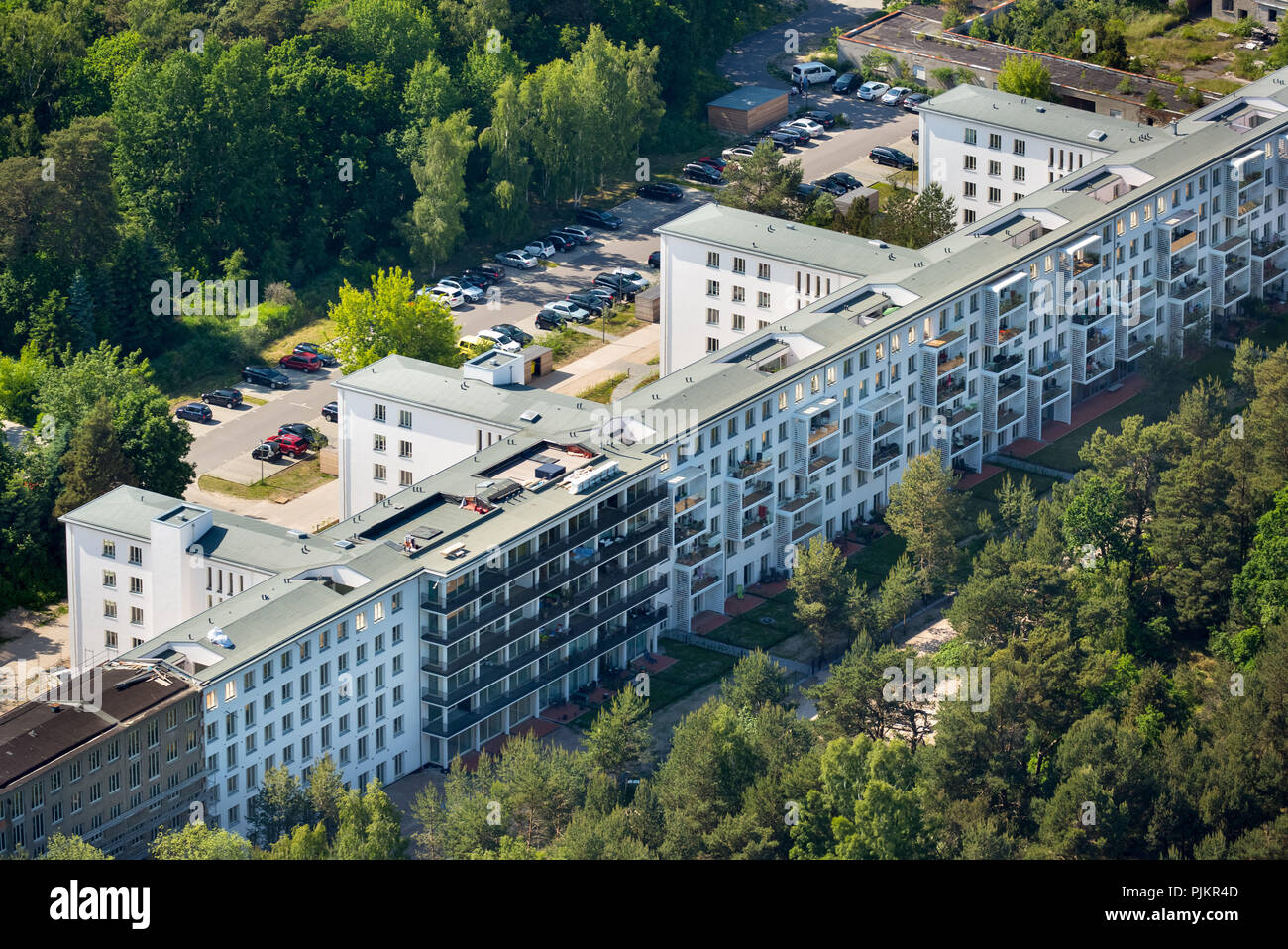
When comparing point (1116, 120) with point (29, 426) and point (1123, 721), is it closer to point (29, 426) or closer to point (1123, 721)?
point (1123, 721)

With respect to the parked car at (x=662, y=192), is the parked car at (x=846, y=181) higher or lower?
higher

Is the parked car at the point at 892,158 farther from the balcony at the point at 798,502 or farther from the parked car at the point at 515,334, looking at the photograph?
the balcony at the point at 798,502

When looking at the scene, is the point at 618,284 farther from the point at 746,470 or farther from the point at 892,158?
the point at 746,470

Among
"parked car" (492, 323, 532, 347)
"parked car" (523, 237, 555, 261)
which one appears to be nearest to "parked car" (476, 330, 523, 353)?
"parked car" (492, 323, 532, 347)

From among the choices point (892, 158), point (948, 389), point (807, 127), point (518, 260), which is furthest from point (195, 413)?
point (807, 127)

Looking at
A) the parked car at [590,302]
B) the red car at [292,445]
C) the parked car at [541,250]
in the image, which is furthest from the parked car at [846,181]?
the red car at [292,445]

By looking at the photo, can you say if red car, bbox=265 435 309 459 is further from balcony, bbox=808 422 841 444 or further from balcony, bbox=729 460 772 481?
balcony, bbox=808 422 841 444

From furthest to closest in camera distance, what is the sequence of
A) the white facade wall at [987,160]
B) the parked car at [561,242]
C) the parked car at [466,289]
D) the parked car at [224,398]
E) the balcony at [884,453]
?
the parked car at [561,242], the parked car at [466,289], the white facade wall at [987,160], the parked car at [224,398], the balcony at [884,453]
